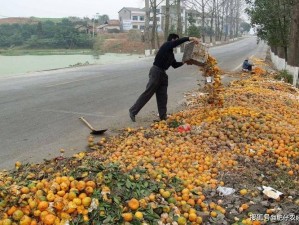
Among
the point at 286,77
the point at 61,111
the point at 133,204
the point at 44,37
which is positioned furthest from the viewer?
the point at 44,37

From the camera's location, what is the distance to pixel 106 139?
23.4 feet

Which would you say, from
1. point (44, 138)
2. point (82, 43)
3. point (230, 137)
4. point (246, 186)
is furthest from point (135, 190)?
point (82, 43)

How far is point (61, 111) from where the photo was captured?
979 cm

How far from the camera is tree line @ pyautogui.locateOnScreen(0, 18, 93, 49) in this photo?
60.4m

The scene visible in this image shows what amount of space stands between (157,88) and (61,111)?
9.79 feet

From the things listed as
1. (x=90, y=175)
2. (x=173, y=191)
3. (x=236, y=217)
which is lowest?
(x=236, y=217)

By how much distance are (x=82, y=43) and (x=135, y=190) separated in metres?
61.5

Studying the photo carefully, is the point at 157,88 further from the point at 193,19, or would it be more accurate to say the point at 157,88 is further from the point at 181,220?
the point at 193,19

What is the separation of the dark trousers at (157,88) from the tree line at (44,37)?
55.5 meters

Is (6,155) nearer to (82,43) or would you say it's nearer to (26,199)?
(26,199)

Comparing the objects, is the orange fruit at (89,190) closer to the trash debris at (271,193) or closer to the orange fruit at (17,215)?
the orange fruit at (17,215)

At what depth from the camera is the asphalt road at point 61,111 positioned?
6797 mm

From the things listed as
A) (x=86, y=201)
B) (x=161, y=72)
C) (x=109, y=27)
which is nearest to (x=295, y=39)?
(x=161, y=72)

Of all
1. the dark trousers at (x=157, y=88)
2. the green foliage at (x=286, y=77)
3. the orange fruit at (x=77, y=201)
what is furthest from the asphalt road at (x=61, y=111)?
the green foliage at (x=286, y=77)
